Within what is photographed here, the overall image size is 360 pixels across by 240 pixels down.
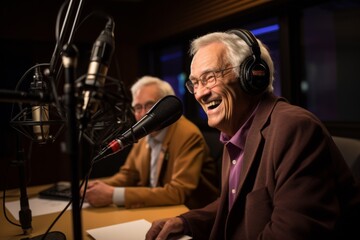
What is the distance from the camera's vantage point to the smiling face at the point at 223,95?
1255mm

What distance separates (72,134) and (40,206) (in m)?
1.19

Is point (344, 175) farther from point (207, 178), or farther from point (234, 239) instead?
point (207, 178)

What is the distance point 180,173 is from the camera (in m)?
1.84

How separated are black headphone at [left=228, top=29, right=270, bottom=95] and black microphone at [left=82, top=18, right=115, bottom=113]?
611 millimetres

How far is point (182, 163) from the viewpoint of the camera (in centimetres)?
189

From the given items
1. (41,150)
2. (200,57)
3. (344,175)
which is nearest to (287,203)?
(344,175)

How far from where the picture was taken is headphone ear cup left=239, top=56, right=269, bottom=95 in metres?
1.17

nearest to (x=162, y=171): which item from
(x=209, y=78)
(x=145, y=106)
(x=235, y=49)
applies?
(x=145, y=106)

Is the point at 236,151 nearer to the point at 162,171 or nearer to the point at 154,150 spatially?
the point at 162,171

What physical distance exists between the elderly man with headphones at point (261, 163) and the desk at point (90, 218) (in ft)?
0.91

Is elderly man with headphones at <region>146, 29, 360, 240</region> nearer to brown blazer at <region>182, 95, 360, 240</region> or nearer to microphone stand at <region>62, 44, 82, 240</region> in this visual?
brown blazer at <region>182, 95, 360, 240</region>

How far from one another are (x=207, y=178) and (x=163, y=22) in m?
1.93

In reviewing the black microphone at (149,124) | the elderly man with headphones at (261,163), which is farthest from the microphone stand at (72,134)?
the elderly man with headphones at (261,163)

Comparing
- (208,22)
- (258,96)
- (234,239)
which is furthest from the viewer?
(208,22)
